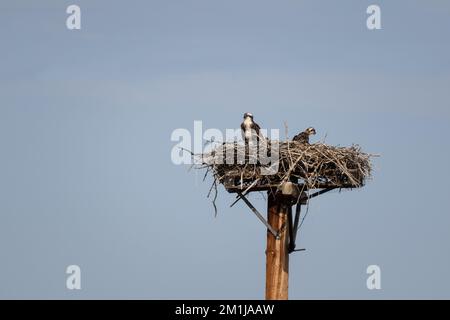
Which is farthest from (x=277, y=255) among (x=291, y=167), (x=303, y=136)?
(x=303, y=136)

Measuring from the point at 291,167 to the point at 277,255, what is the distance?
4.47 feet

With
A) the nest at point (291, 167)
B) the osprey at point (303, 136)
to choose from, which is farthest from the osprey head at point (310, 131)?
the nest at point (291, 167)

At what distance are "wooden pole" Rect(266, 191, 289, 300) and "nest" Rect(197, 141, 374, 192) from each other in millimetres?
349

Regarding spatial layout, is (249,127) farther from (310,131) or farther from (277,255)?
(277,255)

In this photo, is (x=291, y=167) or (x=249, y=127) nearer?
(x=291, y=167)

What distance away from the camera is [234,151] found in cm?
1950

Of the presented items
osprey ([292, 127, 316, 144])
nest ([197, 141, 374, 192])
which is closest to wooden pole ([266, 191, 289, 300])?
nest ([197, 141, 374, 192])

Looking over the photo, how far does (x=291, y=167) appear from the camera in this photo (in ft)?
60.8

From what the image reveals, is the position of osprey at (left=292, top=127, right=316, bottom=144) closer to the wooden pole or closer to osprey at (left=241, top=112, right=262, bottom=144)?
osprey at (left=241, top=112, right=262, bottom=144)

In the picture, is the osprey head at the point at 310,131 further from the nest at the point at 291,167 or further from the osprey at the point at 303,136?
the nest at the point at 291,167

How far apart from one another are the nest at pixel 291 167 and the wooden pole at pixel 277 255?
35 centimetres

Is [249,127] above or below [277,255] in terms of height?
above

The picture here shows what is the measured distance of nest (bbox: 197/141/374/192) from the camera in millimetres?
18562
